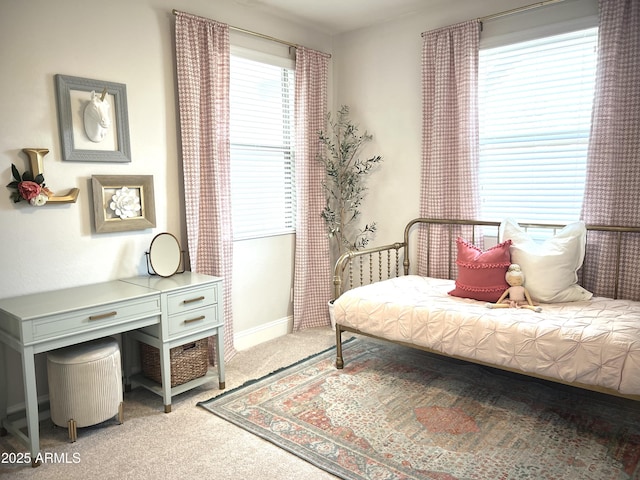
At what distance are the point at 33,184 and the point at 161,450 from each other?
1.46 meters

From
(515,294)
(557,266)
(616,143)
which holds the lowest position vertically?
(515,294)

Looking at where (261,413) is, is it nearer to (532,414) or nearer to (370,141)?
(532,414)

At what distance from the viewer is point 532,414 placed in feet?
8.16

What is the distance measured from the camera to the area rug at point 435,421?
204 cm

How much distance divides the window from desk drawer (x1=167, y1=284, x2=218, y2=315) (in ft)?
2.54

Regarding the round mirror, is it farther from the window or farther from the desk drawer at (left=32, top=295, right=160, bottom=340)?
the window

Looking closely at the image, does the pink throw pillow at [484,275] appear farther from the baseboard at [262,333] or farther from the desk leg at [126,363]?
the desk leg at [126,363]

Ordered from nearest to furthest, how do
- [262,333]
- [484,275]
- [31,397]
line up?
[31,397], [484,275], [262,333]

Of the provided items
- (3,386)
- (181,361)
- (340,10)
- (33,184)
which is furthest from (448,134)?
(3,386)

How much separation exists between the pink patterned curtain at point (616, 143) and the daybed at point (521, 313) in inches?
1.6

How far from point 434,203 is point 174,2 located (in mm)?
2256

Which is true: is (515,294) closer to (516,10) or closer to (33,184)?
(516,10)

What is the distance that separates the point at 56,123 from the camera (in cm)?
251

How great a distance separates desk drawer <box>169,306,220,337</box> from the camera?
2.60 meters
